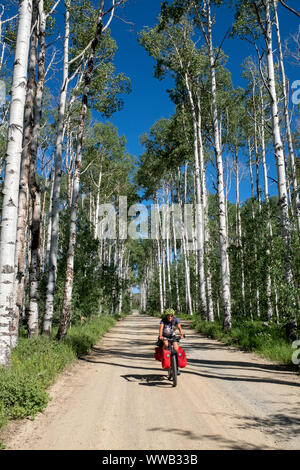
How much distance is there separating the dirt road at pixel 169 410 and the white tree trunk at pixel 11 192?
1761mm

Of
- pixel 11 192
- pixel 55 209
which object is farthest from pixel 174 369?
pixel 55 209

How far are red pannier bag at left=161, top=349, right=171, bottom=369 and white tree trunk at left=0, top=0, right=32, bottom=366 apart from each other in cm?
318

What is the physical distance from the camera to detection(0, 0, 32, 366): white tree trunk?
19.5ft

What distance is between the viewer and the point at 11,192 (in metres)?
6.31

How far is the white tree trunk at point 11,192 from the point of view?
19.5 feet

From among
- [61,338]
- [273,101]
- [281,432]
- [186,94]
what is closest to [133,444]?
[281,432]

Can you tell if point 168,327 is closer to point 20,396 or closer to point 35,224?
point 20,396

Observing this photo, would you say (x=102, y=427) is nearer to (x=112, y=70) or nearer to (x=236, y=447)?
(x=236, y=447)

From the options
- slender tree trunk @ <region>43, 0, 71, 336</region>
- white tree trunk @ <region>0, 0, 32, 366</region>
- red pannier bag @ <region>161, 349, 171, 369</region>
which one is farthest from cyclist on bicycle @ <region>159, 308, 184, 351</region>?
slender tree trunk @ <region>43, 0, 71, 336</region>

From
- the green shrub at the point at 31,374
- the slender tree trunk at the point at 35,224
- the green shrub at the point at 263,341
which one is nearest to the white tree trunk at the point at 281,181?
the green shrub at the point at 263,341

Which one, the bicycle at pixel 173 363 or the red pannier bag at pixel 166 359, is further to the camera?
the red pannier bag at pixel 166 359

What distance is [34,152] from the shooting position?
11.0m

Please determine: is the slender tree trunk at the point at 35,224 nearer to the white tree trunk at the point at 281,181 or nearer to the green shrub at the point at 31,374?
the green shrub at the point at 31,374

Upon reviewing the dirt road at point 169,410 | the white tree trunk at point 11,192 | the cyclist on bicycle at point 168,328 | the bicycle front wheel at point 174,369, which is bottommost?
the dirt road at point 169,410
